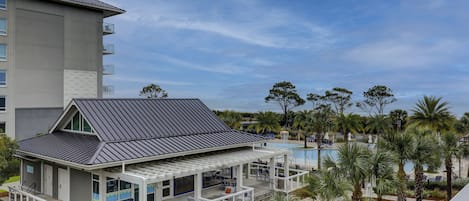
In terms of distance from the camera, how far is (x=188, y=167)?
50.6ft

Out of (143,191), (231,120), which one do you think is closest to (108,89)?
(231,120)

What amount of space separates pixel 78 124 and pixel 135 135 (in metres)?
3.19

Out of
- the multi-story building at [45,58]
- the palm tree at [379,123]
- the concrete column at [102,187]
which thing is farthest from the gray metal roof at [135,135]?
the palm tree at [379,123]

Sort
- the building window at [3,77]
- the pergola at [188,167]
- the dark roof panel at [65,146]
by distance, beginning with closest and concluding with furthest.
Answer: the pergola at [188,167] → the dark roof panel at [65,146] → the building window at [3,77]

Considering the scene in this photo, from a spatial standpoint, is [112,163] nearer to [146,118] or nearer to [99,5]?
[146,118]

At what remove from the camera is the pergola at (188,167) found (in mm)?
13727

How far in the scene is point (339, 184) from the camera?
1130 cm

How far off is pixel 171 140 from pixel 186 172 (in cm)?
307

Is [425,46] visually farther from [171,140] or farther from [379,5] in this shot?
[171,140]

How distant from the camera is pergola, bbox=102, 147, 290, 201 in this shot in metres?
13.7

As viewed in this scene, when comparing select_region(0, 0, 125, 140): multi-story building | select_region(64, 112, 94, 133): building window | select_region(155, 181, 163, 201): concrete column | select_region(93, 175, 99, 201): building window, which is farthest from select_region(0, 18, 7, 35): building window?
select_region(155, 181, 163, 201): concrete column

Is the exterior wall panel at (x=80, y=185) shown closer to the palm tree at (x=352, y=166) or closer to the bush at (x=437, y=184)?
the palm tree at (x=352, y=166)

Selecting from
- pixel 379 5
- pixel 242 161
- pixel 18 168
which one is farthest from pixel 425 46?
pixel 18 168

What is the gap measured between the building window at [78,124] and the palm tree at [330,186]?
10.7 m
